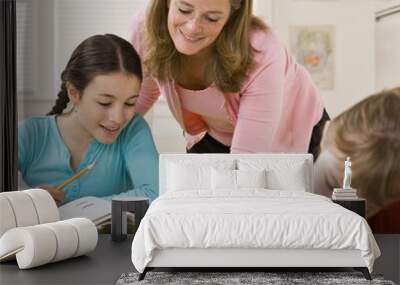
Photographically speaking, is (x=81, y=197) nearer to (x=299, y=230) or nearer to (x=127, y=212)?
(x=127, y=212)

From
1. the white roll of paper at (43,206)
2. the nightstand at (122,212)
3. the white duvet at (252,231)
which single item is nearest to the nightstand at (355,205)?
the white duvet at (252,231)

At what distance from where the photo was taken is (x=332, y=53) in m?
6.86

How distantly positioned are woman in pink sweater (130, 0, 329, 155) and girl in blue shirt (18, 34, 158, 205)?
11.9 inches

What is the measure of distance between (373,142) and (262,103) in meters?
1.19

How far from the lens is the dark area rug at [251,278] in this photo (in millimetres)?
4711

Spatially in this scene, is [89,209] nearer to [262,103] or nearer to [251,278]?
[262,103]

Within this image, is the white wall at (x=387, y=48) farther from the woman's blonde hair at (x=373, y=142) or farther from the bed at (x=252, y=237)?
the bed at (x=252, y=237)

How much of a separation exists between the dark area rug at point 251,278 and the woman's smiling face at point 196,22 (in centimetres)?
264

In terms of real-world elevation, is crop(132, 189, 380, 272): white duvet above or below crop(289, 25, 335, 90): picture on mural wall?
below

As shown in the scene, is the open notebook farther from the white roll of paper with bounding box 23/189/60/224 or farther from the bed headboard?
the white roll of paper with bounding box 23/189/60/224

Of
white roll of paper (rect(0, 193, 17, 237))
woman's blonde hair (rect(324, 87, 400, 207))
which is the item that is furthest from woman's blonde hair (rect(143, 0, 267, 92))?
white roll of paper (rect(0, 193, 17, 237))

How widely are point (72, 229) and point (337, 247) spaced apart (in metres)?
2.13

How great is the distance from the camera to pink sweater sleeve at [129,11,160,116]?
6949 millimetres

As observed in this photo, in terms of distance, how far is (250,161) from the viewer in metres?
6.64
